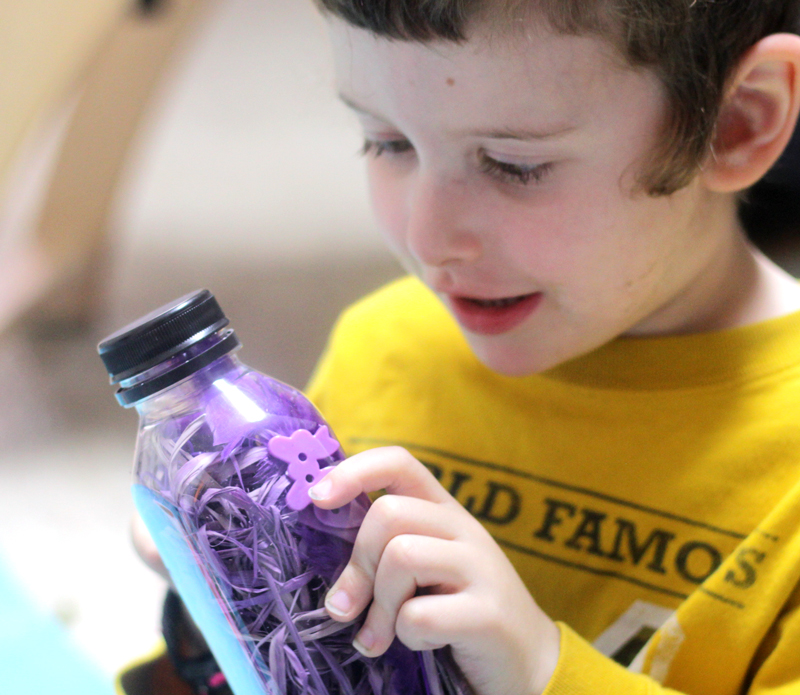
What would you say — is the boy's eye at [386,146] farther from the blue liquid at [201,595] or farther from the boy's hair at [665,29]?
the blue liquid at [201,595]

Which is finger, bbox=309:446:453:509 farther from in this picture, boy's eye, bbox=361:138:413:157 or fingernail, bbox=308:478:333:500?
boy's eye, bbox=361:138:413:157

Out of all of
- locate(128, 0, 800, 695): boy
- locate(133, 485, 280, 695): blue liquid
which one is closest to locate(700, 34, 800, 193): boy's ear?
locate(128, 0, 800, 695): boy

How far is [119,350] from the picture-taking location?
0.41 metres

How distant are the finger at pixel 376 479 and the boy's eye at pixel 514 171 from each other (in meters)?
0.18

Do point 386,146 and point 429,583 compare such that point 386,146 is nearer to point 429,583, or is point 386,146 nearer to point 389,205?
point 389,205

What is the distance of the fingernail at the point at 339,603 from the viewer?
1.35ft

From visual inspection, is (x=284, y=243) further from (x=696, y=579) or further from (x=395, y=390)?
(x=696, y=579)

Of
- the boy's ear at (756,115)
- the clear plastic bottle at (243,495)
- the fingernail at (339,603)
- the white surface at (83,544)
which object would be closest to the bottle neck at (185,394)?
the clear plastic bottle at (243,495)

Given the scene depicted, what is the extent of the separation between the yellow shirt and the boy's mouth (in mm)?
107

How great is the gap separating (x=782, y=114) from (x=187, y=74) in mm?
2454

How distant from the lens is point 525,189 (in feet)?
1.71

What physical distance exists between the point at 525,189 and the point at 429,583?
23 cm

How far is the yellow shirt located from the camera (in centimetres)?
56

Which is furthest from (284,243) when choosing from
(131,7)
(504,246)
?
(504,246)
